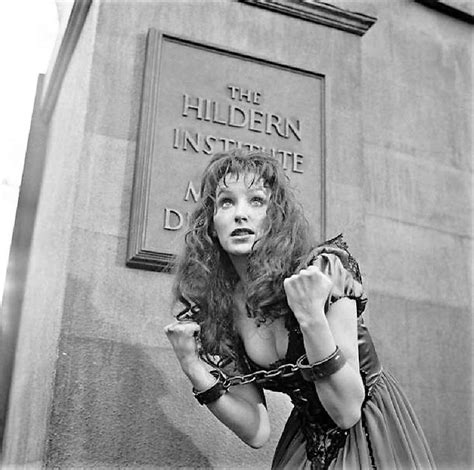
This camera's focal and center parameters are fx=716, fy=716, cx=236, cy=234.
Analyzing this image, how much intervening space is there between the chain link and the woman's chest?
6 centimetres

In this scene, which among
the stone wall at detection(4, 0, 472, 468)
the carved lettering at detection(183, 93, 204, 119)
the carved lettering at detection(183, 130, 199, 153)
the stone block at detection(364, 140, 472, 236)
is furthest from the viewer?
the stone block at detection(364, 140, 472, 236)

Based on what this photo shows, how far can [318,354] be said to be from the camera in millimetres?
2199

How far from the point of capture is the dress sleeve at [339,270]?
2.39 metres

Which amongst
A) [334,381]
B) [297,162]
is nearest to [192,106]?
[297,162]

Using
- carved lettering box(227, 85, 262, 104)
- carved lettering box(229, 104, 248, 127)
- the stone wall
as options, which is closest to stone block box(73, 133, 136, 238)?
the stone wall

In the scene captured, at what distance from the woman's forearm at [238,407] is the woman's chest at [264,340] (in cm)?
18

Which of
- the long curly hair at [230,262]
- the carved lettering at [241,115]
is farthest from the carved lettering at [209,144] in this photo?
the long curly hair at [230,262]

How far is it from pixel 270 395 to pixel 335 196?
150cm

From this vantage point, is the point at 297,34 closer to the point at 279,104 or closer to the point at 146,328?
the point at 279,104

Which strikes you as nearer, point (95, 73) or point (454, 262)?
point (95, 73)

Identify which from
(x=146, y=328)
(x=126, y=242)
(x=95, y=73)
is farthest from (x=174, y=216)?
(x=95, y=73)

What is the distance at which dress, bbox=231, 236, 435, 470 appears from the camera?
2.39 m

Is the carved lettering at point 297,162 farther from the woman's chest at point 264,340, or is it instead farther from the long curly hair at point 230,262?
the woman's chest at point 264,340

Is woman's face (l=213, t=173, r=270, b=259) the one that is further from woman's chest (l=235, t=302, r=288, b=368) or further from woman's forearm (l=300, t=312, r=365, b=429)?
woman's forearm (l=300, t=312, r=365, b=429)
